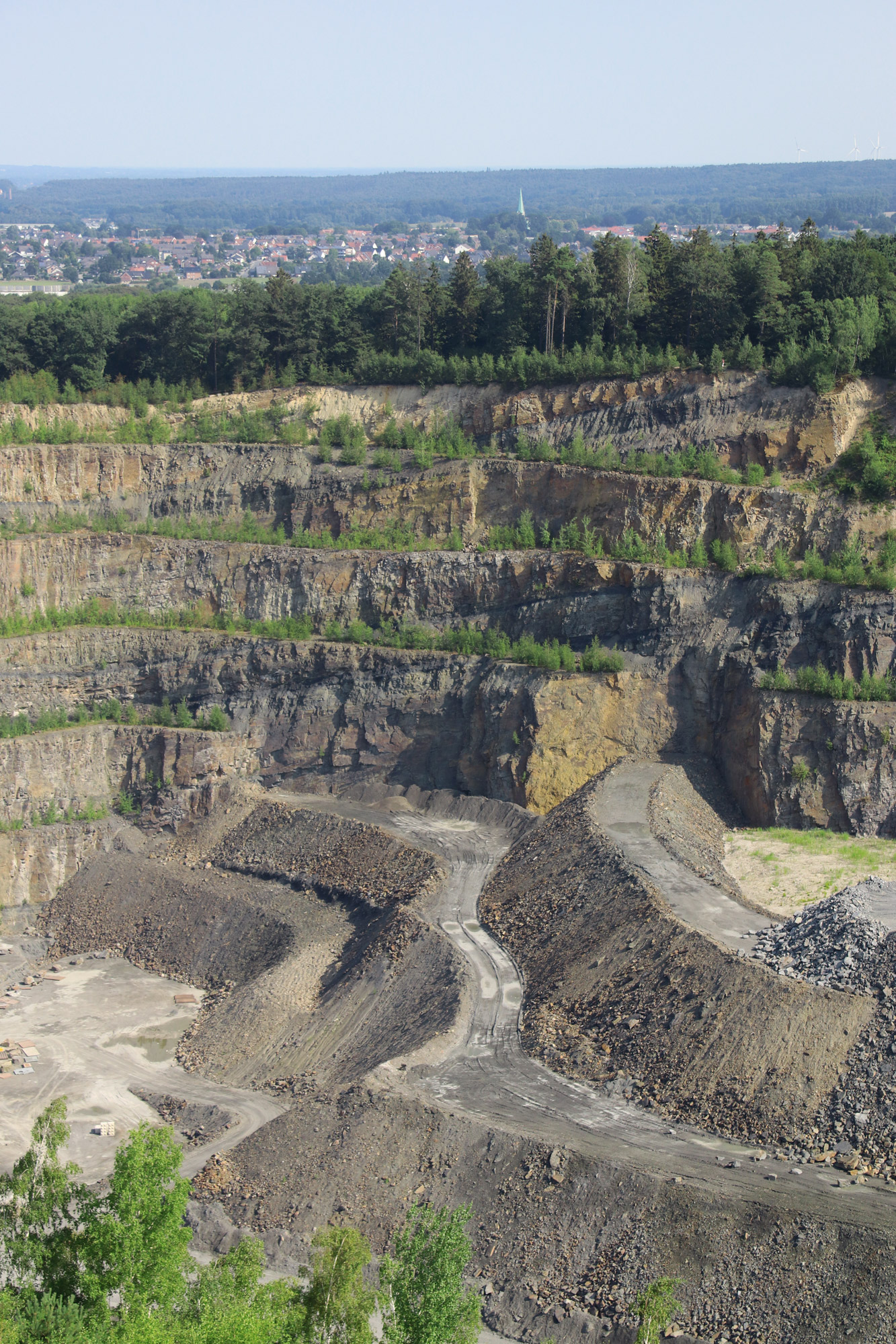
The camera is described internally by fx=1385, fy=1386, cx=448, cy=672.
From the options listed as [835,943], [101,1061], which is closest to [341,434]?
[101,1061]

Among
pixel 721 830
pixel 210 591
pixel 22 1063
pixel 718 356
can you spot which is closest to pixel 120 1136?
pixel 22 1063

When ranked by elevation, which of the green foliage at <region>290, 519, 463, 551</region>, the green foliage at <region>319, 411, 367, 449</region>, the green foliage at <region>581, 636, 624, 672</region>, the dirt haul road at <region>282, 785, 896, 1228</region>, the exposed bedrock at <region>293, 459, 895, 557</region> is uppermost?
the green foliage at <region>319, 411, 367, 449</region>

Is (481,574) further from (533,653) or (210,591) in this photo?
(210,591)

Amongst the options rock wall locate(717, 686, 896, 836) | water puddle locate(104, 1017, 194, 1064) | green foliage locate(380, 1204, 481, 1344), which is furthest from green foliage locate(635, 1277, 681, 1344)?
rock wall locate(717, 686, 896, 836)

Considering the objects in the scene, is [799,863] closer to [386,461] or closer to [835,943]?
[835,943]

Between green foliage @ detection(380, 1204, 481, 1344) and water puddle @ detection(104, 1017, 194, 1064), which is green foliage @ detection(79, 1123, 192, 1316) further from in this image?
water puddle @ detection(104, 1017, 194, 1064)

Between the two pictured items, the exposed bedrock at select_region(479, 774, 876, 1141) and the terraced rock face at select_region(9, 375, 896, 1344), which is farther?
the exposed bedrock at select_region(479, 774, 876, 1141)
